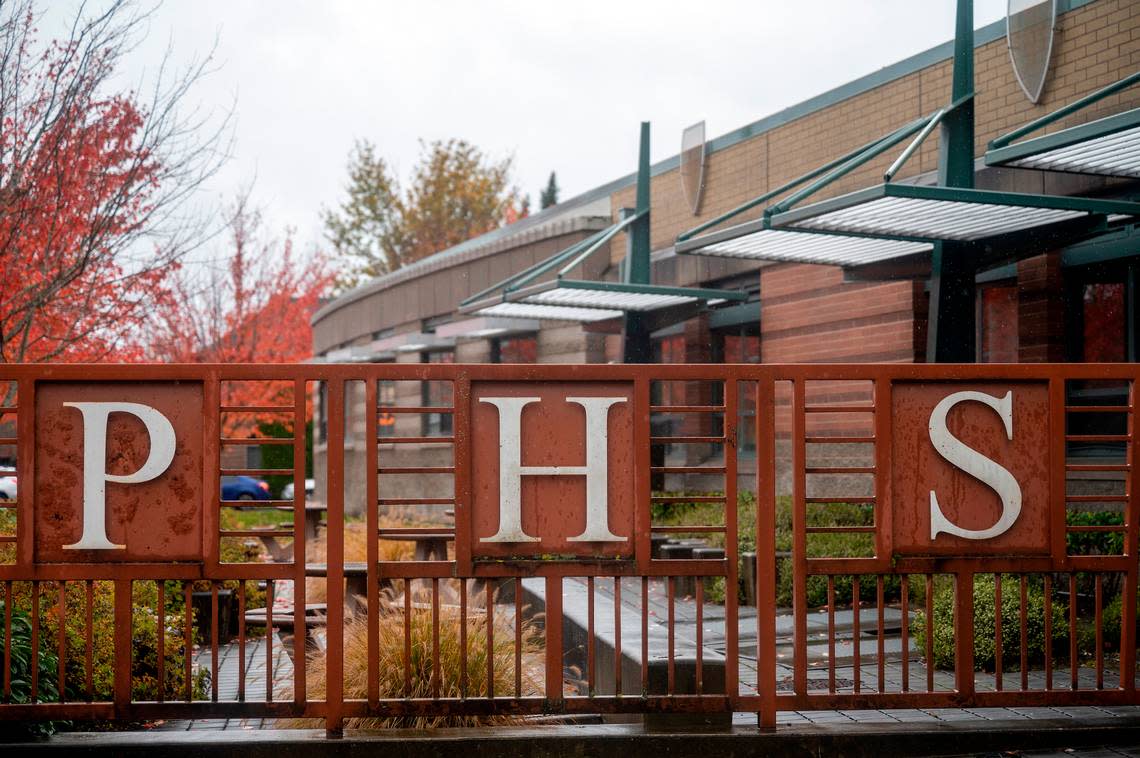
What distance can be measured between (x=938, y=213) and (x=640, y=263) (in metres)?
7.33

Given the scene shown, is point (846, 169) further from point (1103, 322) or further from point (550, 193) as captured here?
point (550, 193)

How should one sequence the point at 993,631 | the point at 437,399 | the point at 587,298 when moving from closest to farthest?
1. the point at 993,631
2. the point at 587,298
3. the point at 437,399

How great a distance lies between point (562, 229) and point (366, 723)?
16.8 metres

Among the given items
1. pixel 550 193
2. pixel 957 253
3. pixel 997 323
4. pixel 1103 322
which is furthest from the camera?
pixel 550 193

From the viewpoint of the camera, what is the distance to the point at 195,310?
29078 millimetres

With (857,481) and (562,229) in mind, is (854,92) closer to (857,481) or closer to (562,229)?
(857,481)

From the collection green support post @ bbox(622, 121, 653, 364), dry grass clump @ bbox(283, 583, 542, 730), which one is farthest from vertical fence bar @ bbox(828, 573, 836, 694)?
green support post @ bbox(622, 121, 653, 364)

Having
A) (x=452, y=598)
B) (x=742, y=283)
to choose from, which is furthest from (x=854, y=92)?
(x=452, y=598)

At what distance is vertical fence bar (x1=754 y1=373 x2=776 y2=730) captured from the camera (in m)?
5.56

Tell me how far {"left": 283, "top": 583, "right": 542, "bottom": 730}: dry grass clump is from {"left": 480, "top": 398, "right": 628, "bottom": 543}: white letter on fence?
111 centimetres

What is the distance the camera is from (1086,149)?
27.5 feet

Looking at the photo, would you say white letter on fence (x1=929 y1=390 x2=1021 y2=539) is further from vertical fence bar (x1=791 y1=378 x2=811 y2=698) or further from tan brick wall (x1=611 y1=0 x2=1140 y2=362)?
tan brick wall (x1=611 y1=0 x2=1140 y2=362)

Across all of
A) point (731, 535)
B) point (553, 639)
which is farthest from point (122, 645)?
point (731, 535)

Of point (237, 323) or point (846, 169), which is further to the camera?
point (237, 323)
